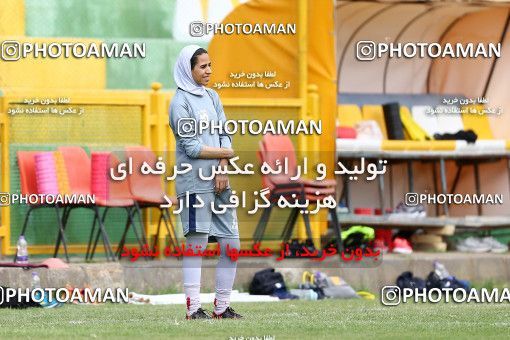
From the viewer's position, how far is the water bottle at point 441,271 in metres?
18.6

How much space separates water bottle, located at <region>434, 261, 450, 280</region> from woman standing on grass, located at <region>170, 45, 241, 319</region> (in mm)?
6681

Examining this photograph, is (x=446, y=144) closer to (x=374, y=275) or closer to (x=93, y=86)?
(x=374, y=275)

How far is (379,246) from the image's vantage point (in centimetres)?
2031

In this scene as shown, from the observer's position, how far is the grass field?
11.1 metres

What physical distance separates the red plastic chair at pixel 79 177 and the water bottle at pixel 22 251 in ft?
2.01

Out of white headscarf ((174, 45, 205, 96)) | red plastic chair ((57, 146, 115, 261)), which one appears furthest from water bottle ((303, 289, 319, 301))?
white headscarf ((174, 45, 205, 96))

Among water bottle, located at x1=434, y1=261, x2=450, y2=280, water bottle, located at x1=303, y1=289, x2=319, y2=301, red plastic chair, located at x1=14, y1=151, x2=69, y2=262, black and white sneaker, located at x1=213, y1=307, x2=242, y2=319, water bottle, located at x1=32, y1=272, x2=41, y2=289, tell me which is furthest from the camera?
water bottle, located at x1=434, y1=261, x2=450, y2=280

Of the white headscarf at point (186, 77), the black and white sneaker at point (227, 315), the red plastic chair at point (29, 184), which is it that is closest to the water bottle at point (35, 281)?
the red plastic chair at point (29, 184)

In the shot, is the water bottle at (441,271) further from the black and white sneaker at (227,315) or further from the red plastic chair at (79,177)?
the black and white sneaker at (227,315)

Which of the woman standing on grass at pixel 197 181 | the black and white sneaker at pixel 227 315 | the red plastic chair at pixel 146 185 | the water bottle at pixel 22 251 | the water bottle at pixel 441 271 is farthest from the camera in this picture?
the water bottle at pixel 441 271

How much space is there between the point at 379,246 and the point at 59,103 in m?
4.30

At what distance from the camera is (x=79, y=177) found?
1778 centimetres

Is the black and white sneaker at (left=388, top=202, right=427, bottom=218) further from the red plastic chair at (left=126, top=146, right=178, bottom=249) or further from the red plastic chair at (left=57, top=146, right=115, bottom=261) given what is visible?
the red plastic chair at (left=57, top=146, right=115, bottom=261)

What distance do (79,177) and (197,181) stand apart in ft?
19.1
